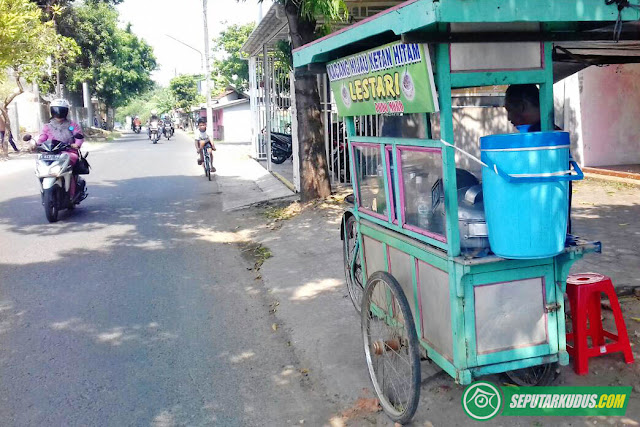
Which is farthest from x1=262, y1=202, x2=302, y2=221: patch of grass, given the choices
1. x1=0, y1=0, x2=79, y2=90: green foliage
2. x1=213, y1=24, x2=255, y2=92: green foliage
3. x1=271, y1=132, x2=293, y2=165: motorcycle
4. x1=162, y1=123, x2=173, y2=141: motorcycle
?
x1=213, y1=24, x2=255, y2=92: green foliage

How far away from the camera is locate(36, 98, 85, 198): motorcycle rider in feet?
31.9

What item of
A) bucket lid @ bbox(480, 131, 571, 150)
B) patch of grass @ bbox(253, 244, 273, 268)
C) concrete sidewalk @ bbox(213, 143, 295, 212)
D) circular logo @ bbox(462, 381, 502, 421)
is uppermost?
bucket lid @ bbox(480, 131, 571, 150)

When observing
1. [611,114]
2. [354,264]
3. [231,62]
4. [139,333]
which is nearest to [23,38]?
[611,114]

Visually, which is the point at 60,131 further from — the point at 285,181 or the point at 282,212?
the point at 285,181

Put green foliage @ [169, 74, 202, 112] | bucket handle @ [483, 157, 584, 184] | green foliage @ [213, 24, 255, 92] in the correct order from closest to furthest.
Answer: bucket handle @ [483, 157, 584, 184]
green foliage @ [213, 24, 255, 92]
green foliage @ [169, 74, 202, 112]

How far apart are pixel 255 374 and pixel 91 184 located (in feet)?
38.2

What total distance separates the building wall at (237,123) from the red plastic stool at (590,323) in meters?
39.6

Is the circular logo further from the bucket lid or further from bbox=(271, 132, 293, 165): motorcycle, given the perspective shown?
bbox=(271, 132, 293, 165): motorcycle

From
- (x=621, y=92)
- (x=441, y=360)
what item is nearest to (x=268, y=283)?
(x=441, y=360)

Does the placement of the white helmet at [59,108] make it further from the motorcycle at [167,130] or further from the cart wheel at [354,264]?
the motorcycle at [167,130]

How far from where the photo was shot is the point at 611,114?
1232 centimetres

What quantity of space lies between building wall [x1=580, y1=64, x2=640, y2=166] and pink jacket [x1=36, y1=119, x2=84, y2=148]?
31.0 ft

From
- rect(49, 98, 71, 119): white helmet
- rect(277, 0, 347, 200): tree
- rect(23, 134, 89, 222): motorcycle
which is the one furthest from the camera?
rect(49, 98, 71, 119): white helmet

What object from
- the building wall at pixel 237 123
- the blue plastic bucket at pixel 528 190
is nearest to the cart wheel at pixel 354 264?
the blue plastic bucket at pixel 528 190
